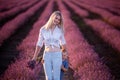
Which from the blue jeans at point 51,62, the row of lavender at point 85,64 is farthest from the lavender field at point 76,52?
the blue jeans at point 51,62

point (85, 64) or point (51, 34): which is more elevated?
point (51, 34)

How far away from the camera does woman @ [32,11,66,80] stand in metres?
5.23

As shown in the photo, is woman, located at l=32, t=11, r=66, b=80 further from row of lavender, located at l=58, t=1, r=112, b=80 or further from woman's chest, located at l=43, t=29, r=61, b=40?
row of lavender, located at l=58, t=1, r=112, b=80

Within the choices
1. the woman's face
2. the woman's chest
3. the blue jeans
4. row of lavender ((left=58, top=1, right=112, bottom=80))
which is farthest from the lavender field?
the woman's face

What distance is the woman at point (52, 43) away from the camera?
5.23m

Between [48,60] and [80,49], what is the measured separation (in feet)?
10.0

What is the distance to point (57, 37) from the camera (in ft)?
17.5

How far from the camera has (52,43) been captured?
534cm

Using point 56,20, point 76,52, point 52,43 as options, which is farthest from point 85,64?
point 56,20

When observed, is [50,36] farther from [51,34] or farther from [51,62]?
[51,62]

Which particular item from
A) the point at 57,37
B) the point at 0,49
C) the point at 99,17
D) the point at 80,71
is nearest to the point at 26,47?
the point at 0,49

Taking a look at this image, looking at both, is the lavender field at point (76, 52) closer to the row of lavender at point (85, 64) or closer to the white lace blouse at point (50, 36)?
the row of lavender at point (85, 64)

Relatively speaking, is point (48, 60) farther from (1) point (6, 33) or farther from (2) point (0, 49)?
(1) point (6, 33)

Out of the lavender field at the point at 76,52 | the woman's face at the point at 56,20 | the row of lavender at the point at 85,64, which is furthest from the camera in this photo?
the lavender field at the point at 76,52
